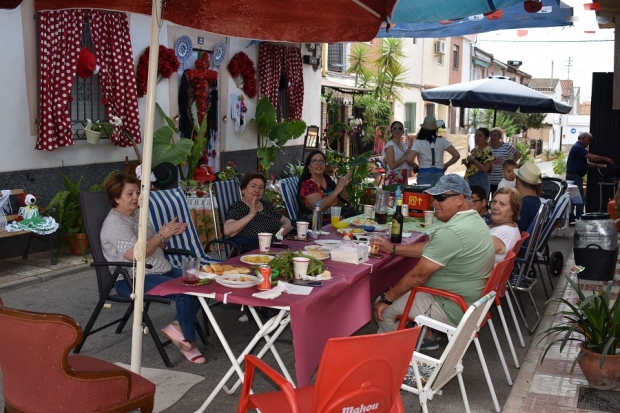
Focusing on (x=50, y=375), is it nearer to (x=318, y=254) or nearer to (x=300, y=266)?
(x=300, y=266)

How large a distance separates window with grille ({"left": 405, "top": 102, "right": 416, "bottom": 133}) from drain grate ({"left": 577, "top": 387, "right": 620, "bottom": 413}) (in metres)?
26.4

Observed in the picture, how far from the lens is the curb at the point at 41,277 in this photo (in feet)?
23.6

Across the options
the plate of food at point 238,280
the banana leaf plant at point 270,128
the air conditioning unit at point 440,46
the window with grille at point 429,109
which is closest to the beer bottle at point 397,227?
the plate of food at point 238,280

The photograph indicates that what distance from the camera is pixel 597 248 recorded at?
27.3 ft

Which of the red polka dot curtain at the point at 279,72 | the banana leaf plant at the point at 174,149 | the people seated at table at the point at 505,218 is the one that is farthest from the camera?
the red polka dot curtain at the point at 279,72

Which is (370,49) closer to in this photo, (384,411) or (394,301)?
(394,301)

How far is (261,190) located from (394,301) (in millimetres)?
1829

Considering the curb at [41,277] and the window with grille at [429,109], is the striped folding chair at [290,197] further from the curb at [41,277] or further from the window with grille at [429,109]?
the window with grille at [429,109]

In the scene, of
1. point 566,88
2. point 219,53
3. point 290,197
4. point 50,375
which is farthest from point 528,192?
point 566,88

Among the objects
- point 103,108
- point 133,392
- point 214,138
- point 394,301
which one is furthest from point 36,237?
point 133,392

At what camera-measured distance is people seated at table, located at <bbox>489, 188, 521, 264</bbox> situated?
5.67m

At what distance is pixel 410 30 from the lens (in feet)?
36.8

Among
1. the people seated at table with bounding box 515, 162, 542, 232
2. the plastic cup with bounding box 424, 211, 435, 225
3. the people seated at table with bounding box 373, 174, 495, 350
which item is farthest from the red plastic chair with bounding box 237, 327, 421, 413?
the people seated at table with bounding box 515, 162, 542, 232

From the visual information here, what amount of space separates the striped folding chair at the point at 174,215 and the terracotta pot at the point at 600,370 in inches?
117
